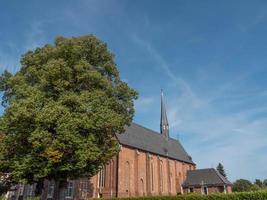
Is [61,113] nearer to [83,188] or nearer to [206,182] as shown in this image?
[83,188]

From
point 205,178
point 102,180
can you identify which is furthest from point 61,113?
point 205,178

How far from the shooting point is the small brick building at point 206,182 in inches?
1866

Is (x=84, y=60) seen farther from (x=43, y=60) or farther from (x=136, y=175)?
(x=136, y=175)

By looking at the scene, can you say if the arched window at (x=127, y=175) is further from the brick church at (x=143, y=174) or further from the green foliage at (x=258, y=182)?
the green foliage at (x=258, y=182)

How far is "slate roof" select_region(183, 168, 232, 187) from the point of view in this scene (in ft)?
159

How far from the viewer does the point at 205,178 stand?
164 ft

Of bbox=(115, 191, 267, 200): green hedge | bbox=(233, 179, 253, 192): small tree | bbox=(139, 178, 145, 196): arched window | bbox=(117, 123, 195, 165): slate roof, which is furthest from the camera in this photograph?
bbox=(233, 179, 253, 192): small tree

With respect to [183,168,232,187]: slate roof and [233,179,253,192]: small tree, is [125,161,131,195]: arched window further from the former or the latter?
[233,179,253,192]: small tree

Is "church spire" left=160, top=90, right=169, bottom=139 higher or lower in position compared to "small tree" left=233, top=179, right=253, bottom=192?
higher

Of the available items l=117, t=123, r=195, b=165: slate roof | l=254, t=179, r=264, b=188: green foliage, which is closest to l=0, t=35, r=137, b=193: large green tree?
l=117, t=123, r=195, b=165: slate roof

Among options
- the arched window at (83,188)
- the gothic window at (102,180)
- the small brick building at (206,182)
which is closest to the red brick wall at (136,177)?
the gothic window at (102,180)

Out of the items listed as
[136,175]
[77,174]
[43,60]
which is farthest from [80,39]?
[136,175]

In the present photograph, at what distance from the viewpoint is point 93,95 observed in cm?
2356

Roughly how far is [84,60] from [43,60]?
13.1ft
